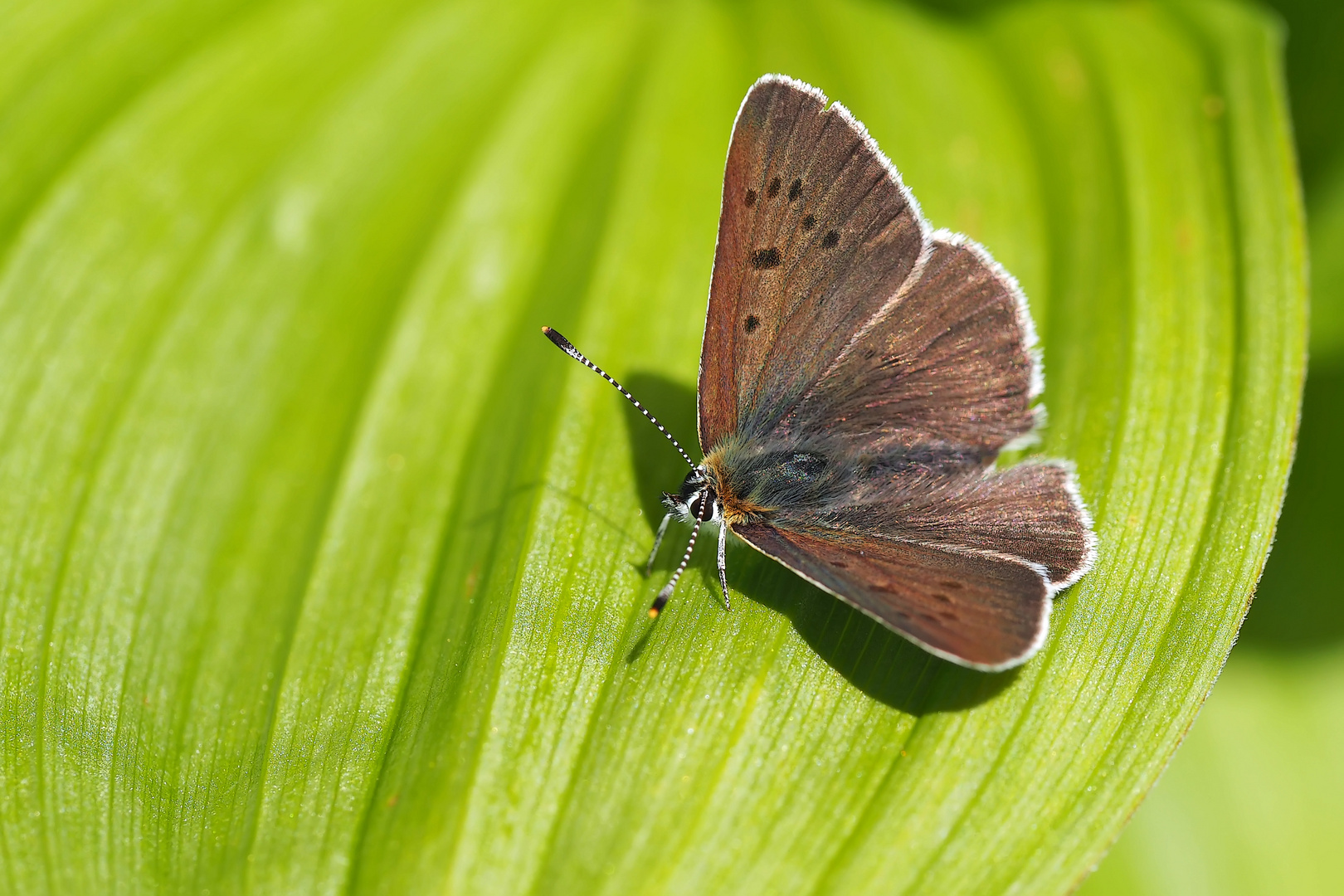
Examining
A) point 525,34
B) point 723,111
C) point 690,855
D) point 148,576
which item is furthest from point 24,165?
point 690,855

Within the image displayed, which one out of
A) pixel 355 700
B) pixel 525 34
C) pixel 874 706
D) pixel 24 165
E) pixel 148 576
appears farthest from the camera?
pixel 525 34

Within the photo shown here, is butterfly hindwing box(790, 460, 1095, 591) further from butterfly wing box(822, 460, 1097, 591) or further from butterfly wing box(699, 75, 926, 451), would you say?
butterfly wing box(699, 75, 926, 451)

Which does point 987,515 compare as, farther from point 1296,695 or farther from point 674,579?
point 1296,695

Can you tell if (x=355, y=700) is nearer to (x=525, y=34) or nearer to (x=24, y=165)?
(x=24, y=165)

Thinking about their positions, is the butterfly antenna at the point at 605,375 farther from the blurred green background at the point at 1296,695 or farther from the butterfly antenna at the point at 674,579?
the blurred green background at the point at 1296,695

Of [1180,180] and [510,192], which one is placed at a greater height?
[510,192]

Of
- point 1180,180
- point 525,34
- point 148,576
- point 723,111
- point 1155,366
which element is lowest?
point 1155,366
